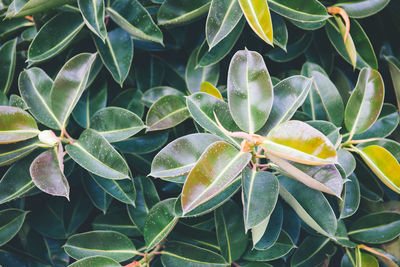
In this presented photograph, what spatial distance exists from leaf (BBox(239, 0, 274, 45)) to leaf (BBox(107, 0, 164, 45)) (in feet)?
0.79

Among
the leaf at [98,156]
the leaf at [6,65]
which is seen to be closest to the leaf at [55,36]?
the leaf at [6,65]

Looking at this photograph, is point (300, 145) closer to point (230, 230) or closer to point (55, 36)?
point (230, 230)

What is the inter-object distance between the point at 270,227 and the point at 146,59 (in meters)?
0.65

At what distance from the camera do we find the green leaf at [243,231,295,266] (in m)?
0.98

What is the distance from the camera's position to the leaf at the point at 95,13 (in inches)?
37.8

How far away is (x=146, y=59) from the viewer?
3.97 ft

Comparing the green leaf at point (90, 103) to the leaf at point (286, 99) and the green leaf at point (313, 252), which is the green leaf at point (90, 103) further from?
the green leaf at point (313, 252)

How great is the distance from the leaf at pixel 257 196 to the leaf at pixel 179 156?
12 cm

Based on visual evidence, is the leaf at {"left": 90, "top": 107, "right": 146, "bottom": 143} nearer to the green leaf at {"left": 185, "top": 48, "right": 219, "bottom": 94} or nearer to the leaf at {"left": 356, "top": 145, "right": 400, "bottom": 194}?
the green leaf at {"left": 185, "top": 48, "right": 219, "bottom": 94}

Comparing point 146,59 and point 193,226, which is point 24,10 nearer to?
point 146,59

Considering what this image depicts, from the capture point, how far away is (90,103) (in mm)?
1130

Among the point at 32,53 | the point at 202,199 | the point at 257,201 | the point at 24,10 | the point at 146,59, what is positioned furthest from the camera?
the point at 146,59

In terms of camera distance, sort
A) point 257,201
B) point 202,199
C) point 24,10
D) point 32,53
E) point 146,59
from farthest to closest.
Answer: point 146,59 < point 32,53 < point 24,10 < point 257,201 < point 202,199

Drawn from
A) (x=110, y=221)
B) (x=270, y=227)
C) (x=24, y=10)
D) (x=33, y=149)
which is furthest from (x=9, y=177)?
(x=270, y=227)
